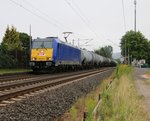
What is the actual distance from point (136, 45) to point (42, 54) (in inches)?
3896

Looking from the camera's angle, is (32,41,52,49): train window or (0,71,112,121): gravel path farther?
(32,41,52,49): train window

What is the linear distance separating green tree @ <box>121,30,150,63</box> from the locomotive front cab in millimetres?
90752

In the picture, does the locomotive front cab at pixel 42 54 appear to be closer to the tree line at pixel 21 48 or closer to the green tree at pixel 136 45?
the tree line at pixel 21 48

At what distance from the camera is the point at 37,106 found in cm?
1166

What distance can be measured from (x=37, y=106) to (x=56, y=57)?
883 inches

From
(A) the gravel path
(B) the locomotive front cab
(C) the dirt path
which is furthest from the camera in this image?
(B) the locomotive front cab

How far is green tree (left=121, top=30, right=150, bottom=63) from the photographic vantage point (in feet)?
411

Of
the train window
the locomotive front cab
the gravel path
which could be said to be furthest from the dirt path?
the train window

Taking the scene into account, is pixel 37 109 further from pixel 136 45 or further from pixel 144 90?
pixel 136 45

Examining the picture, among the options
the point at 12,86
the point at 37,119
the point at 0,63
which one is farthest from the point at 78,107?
the point at 0,63

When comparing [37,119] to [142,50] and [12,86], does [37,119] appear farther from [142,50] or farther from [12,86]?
[142,50]

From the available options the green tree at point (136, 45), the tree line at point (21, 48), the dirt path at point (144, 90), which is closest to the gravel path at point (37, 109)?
the dirt path at point (144, 90)

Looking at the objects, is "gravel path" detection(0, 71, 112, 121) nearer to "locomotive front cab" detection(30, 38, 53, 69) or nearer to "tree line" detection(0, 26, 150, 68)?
"locomotive front cab" detection(30, 38, 53, 69)

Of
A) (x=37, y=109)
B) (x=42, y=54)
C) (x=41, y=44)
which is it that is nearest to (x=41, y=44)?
(x=41, y=44)
